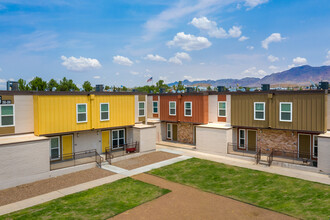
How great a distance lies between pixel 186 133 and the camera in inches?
1043

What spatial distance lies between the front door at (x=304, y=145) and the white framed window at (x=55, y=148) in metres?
18.9

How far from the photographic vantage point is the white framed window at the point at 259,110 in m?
20.2

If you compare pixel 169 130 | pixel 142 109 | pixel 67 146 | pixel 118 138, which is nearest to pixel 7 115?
pixel 67 146

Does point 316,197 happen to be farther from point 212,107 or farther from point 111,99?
point 111,99

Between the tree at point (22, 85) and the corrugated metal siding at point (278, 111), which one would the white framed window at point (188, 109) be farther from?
the tree at point (22, 85)

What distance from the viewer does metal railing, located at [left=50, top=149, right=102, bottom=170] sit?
57.3 feet

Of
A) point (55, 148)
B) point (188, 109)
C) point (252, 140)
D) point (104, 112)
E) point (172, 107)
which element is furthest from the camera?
point (172, 107)

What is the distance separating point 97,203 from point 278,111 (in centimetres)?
1514

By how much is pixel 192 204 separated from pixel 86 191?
5980mm

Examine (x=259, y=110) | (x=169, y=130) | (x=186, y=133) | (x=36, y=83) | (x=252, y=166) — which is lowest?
(x=252, y=166)

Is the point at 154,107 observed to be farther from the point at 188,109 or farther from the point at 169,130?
the point at 188,109

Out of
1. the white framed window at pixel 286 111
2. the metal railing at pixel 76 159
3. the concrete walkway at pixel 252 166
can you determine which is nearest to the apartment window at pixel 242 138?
the concrete walkway at pixel 252 166

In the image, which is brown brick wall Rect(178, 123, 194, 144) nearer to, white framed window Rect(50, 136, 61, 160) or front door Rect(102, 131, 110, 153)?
front door Rect(102, 131, 110, 153)

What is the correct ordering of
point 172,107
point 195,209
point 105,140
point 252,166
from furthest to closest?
point 172,107 < point 105,140 < point 252,166 < point 195,209
